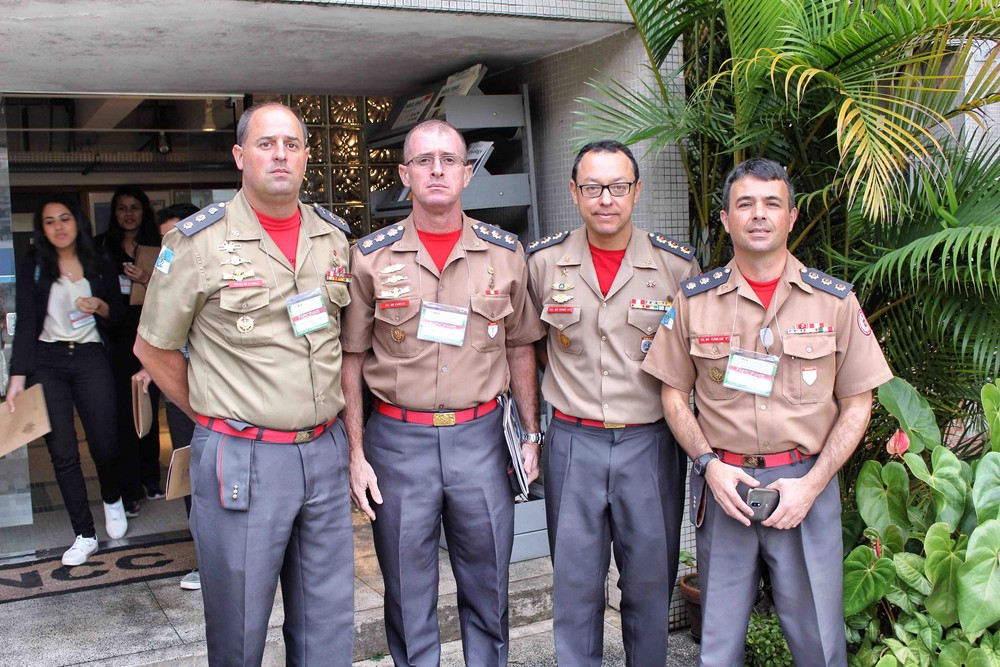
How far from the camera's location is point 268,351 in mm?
2570

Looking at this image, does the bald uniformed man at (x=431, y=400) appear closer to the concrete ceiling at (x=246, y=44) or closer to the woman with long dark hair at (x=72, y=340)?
the concrete ceiling at (x=246, y=44)

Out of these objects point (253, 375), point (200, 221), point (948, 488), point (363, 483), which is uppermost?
point (200, 221)

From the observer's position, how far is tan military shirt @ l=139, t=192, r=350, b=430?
8.34ft

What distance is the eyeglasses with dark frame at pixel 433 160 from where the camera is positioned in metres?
2.77

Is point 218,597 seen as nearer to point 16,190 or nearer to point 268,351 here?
point 268,351

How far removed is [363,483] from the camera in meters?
2.83

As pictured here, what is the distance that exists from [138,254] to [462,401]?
3068 mm

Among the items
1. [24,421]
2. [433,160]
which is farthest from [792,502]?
[24,421]

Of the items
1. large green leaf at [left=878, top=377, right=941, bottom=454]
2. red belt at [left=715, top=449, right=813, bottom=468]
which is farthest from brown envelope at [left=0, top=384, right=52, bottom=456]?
large green leaf at [left=878, top=377, right=941, bottom=454]

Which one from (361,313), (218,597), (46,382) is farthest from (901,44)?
(46,382)

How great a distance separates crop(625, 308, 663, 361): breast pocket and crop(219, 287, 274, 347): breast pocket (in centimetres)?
108

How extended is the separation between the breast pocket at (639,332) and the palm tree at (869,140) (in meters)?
0.59

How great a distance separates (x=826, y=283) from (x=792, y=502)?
628 millimetres

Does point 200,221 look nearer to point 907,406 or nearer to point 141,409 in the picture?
point 141,409
